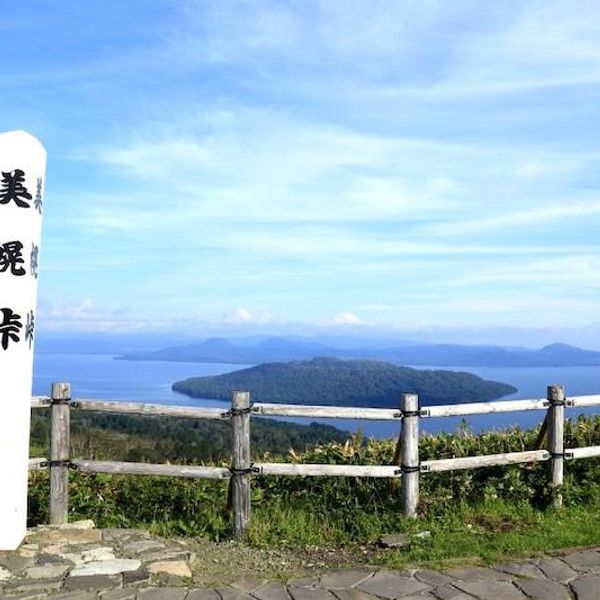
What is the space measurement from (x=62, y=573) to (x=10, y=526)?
3.05 ft

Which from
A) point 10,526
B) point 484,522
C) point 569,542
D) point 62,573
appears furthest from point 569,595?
point 10,526

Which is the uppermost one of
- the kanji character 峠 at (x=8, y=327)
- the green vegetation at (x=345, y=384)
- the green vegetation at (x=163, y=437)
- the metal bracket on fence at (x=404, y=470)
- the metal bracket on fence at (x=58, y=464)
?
the kanji character 峠 at (x=8, y=327)

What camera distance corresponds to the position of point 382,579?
16.8 ft

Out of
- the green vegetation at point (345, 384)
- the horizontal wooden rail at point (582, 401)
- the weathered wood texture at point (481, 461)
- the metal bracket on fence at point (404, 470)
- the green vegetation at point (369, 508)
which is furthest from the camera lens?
the green vegetation at point (345, 384)

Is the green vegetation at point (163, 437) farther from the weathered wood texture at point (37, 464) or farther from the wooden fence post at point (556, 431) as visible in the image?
the wooden fence post at point (556, 431)

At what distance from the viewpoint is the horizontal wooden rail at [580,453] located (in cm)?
729

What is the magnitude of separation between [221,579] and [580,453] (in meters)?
4.46

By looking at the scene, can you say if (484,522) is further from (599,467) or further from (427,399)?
(427,399)

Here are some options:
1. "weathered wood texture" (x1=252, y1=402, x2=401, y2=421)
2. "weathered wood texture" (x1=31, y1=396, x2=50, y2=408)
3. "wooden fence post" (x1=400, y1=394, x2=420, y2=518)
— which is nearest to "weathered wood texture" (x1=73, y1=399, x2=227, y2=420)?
"weathered wood texture" (x1=31, y1=396, x2=50, y2=408)

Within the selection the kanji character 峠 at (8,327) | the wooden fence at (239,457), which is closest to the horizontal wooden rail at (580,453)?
the wooden fence at (239,457)

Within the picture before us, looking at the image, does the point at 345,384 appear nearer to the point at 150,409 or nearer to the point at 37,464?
the point at 150,409

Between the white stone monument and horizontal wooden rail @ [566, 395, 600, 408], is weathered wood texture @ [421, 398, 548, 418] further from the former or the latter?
the white stone monument

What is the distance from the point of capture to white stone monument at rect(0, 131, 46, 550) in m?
5.80

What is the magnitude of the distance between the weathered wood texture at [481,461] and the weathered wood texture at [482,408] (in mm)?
481
